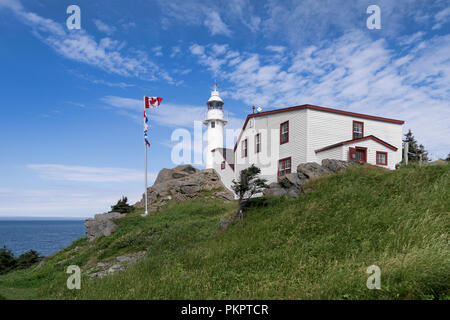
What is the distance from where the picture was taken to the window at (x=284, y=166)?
824 inches

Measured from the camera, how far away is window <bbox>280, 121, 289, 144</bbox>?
21345 mm

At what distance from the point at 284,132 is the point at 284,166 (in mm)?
2723

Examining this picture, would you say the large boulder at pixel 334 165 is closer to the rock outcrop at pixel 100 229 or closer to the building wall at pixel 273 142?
the building wall at pixel 273 142

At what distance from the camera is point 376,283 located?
17.7 feet

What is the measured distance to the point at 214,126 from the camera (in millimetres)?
37656

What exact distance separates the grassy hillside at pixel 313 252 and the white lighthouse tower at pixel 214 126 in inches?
941

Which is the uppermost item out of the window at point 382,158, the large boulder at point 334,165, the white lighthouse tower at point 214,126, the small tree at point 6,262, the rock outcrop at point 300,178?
the white lighthouse tower at point 214,126

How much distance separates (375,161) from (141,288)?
17652 millimetres

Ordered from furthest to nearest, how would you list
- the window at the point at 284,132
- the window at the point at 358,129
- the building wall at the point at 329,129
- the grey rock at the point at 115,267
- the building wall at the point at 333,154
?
the window at the point at 284,132
the window at the point at 358,129
the building wall at the point at 329,129
the building wall at the point at 333,154
the grey rock at the point at 115,267

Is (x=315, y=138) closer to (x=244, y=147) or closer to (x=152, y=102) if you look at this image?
(x=244, y=147)

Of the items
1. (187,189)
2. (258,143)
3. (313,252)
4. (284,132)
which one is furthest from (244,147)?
(313,252)

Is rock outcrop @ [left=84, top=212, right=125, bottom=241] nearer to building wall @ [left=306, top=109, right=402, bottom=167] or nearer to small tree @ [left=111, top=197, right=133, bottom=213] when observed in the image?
small tree @ [left=111, top=197, right=133, bottom=213]

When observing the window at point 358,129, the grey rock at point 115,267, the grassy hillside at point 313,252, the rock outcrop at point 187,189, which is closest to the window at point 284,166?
the window at point 358,129
